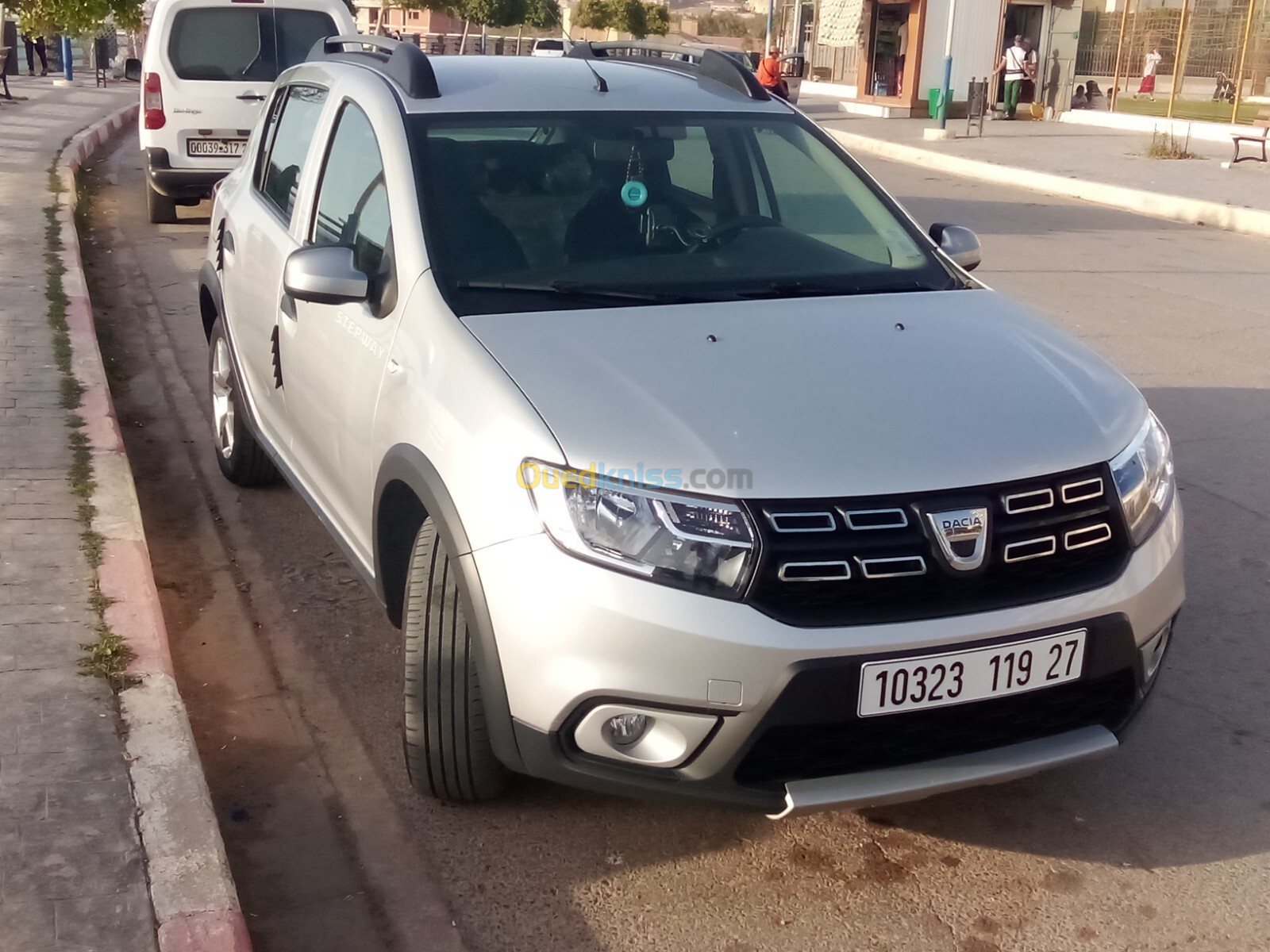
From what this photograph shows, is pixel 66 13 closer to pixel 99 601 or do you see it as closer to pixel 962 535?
pixel 99 601

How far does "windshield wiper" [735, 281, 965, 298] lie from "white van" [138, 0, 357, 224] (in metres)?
8.77

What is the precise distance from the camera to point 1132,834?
3.25m

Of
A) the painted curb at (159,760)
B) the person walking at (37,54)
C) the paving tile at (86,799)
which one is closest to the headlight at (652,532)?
the painted curb at (159,760)

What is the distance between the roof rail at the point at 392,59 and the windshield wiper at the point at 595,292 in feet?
2.59

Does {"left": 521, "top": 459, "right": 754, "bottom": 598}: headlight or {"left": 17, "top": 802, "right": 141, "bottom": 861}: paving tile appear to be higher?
{"left": 521, "top": 459, "right": 754, "bottom": 598}: headlight

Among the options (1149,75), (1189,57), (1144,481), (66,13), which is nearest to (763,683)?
(1144,481)

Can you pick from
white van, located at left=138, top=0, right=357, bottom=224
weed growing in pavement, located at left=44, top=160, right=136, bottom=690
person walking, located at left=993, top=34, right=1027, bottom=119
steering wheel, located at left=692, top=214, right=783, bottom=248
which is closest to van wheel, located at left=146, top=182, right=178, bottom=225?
white van, located at left=138, top=0, right=357, bottom=224

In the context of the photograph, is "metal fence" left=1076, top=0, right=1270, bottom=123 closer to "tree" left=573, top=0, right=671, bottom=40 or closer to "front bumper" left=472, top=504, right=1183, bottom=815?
"front bumper" left=472, top=504, right=1183, bottom=815

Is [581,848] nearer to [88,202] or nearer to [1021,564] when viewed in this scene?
[1021,564]

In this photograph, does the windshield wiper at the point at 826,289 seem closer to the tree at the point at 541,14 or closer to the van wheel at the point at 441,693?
the van wheel at the point at 441,693

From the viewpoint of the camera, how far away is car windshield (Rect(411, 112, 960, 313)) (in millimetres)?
3531

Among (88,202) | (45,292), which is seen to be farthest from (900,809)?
(88,202)

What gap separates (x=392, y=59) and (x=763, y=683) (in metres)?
2.47

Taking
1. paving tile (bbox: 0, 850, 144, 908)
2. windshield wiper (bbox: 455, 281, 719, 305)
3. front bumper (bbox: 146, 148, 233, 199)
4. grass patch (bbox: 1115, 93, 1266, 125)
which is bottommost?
paving tile (bbox: 0, 850, 144, 908)
